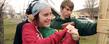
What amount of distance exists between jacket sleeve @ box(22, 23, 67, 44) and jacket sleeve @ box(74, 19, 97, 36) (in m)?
0.29

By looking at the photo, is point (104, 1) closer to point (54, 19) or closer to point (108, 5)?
point (108, 5)

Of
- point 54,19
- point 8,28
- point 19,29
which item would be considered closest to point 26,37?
point 19,29

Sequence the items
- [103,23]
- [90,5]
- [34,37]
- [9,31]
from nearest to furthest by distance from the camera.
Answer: [103,23]
[34,37]
[90,5]
[9,31]

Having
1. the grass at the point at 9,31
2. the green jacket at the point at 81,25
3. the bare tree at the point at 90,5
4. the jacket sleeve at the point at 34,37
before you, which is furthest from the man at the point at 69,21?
the grass at the point at 9,31

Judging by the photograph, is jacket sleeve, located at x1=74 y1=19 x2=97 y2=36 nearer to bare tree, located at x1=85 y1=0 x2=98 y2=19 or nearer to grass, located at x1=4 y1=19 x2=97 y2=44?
bare tree, located at x1=85 y1=0 x2=98 y2=19

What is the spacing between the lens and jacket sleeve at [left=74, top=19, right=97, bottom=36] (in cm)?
199

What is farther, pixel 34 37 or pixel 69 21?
pixel 69 21

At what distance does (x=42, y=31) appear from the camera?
1886mm

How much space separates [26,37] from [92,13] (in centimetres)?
113

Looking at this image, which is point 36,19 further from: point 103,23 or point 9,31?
point 9,31

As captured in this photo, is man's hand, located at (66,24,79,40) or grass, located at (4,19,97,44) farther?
grass, located at (4,19,97,44)

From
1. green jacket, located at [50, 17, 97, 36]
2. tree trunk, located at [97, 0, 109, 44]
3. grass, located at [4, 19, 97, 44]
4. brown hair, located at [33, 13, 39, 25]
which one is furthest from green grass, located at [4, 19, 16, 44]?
tree trunk, located at [97, 0, 109, 44]

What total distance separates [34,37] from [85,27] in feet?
1.41

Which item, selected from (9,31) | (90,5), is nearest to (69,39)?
(90,5)
